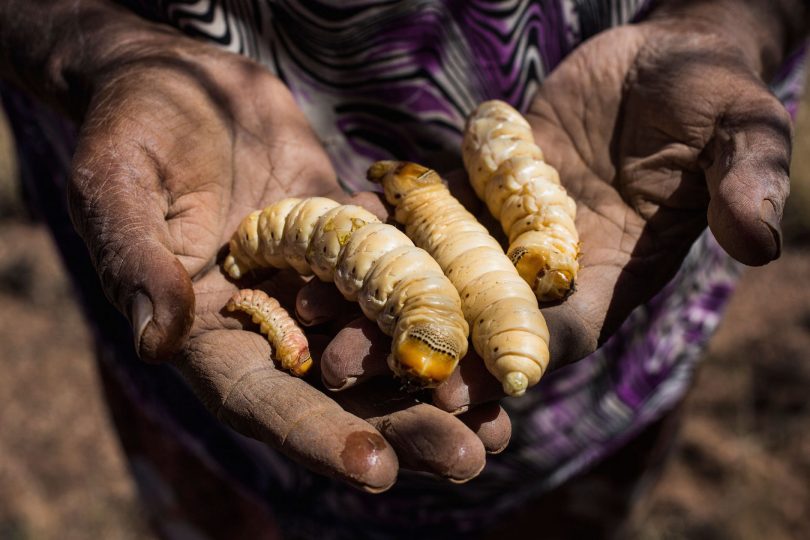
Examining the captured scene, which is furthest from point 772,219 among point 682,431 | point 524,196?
point 682,431

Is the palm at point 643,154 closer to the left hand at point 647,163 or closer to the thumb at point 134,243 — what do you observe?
the left hand at point 647,163

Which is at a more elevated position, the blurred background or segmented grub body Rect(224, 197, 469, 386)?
segmented grub body Rect(224, 197, 469, 386)

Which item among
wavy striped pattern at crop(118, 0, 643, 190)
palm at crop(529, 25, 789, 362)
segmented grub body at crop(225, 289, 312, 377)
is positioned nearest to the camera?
segmented grub body at crop(225, 289, 312, 377)

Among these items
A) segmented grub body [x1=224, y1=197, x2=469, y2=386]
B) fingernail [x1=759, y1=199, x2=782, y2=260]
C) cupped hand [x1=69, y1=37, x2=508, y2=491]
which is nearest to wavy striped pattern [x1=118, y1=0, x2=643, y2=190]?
cupped hand [x1=69, y1=37, x2=508, y2=491]

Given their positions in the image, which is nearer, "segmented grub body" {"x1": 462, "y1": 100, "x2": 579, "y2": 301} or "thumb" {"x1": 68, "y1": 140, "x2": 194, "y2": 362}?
"thumb" {"x1": 68, "y1": 140, "x2": 194, "y2": 362}

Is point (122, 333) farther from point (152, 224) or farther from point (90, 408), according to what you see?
point (90, 408)

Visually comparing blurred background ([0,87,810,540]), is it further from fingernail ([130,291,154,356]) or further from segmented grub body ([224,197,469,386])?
fingernail ([130,291,154,356])
